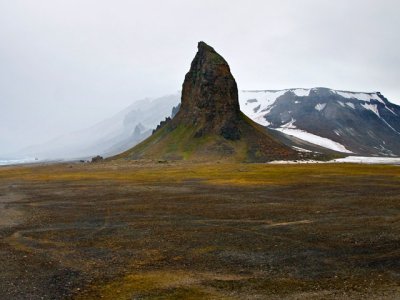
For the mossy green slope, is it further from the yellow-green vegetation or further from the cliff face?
the yellow-green vegetation

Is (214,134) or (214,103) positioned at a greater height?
(214,103)

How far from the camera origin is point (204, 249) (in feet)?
88.6

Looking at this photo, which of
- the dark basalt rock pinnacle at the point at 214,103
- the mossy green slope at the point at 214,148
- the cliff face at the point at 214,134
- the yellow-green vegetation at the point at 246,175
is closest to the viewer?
the yellow-green vegetation at the point at 246,175

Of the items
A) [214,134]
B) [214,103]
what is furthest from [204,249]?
[214,103]

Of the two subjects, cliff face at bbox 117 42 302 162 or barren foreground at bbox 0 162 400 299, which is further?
cliff face at bbox 117 42 302 162

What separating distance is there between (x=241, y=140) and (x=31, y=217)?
140m

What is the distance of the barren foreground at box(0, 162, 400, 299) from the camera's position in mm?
19672

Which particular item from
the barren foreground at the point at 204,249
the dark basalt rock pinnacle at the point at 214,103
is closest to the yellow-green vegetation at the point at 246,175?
the barren foreground at the point at 204,249

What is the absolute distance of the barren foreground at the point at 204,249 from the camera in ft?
64.5

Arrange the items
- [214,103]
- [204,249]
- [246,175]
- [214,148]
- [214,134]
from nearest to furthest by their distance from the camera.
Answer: [204,249] → [246,175] → [214,148] → [214,134] → [214,103]

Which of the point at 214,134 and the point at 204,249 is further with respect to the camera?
the point at 214,134

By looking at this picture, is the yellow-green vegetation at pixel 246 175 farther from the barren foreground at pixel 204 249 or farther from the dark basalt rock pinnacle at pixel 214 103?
the dark basalt rock pinnacle at pixel 214 103

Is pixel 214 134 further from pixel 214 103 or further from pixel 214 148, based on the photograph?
pixel 214 103

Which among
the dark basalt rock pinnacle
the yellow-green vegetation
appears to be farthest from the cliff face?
the yellow-green vegetation
